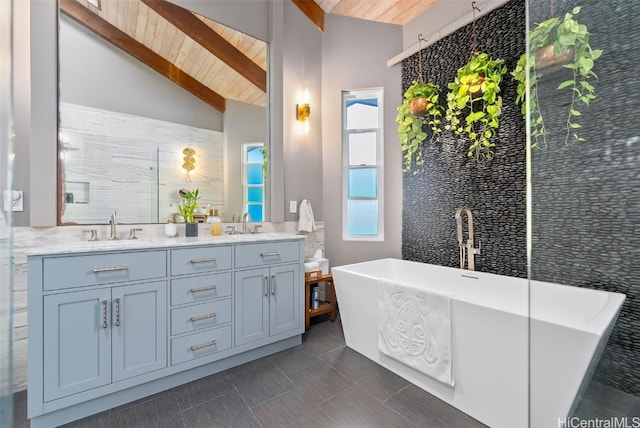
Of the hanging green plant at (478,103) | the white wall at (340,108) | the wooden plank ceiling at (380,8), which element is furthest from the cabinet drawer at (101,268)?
the wooden plank ceiling at (380,8)

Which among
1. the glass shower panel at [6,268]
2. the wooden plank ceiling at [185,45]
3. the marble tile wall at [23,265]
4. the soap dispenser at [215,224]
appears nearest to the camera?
the glass shower panel at [6,268]

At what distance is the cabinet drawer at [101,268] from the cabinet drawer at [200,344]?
1.48ft

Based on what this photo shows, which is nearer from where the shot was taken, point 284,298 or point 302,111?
point 284,298

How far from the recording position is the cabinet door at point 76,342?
1344mm

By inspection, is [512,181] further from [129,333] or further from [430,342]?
[129,333]

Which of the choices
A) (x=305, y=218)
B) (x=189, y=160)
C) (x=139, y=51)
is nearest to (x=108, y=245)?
(x=189, y=160)

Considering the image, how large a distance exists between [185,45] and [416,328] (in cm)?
277

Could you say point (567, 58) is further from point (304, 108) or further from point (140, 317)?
point (140, 317)

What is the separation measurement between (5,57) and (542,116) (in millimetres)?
2673

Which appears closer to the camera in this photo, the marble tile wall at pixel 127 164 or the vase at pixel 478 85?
the marble tile wall at pixel 127 164

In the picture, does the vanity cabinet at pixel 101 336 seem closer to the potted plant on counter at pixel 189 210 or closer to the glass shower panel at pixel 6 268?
the glass shower panel at pixel 6 268

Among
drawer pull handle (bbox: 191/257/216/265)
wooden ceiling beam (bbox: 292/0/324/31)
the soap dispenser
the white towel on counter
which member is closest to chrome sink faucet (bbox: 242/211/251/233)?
the soap dispenser

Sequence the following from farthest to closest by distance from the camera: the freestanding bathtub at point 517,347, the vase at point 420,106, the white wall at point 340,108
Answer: the white wall at point 340,108 < the vase at point 420,106 < the freestanding bathtub at point 517,347

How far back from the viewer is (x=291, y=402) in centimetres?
159
